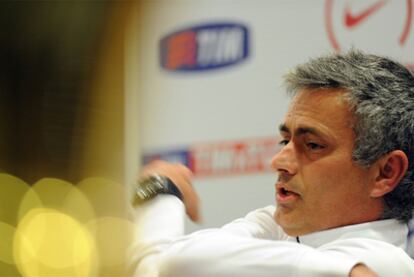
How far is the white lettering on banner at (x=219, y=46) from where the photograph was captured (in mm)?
1263

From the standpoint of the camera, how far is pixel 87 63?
1.84 metres

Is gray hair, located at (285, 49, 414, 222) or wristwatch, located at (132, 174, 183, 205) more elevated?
gray hair, located at (285, 49, 414, 222)

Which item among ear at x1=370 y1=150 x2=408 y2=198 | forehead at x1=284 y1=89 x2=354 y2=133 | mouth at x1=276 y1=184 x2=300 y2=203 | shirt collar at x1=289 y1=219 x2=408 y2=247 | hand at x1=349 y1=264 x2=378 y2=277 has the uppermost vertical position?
forehead at x1=284 y1=89 x2=354 y2=133

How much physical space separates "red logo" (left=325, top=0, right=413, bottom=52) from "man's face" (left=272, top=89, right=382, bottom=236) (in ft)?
1.09

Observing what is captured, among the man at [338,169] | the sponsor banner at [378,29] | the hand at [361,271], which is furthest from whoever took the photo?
the sponsor banner at [378,29]

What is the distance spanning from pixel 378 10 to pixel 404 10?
0.04 metres

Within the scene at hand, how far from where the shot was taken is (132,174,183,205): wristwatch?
0.85m

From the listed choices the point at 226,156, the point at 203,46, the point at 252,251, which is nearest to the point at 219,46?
the point at 203,46

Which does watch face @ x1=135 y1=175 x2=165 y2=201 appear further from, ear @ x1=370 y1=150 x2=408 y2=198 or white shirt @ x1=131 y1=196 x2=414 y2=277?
ear @ x1=370 y1=150 x2=408 y2=198

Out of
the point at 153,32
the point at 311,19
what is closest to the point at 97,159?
the point at 153,32

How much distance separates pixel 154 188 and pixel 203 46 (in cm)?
52

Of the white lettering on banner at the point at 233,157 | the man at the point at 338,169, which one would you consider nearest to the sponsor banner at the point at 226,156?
the white lettering on banner at the point at 233,157

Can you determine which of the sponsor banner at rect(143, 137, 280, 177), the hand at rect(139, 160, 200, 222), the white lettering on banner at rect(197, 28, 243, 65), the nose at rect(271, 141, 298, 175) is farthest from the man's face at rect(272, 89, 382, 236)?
the white lettering on banner at rect(197, 28, 243, 65)

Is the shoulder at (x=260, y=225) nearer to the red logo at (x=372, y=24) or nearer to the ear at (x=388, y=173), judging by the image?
the ear at (x=388, y=173)
